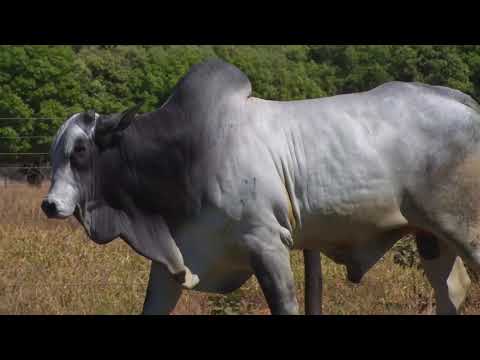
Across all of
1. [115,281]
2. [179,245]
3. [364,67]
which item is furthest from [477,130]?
[364,67]

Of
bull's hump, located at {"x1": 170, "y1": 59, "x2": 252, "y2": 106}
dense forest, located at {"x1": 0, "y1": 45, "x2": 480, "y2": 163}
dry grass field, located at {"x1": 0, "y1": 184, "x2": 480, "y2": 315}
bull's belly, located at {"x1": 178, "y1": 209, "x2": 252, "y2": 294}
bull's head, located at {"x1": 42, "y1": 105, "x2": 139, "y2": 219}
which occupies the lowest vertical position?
dense forest, located at {"x1": 0, "y1": 45, "x2": 480, "y2": 163}

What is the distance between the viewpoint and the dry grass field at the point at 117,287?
22.7 ft

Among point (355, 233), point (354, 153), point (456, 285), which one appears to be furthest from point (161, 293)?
point (456, 285)

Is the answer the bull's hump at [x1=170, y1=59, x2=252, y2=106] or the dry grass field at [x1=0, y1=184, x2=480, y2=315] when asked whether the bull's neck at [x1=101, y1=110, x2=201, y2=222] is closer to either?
the bull's hump at [x1=170, y1=59, x2=252, y2=106]

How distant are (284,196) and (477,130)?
119cm

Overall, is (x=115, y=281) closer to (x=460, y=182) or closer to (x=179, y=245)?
(x=179, y=245)

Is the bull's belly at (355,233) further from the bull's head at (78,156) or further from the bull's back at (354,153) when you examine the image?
the bull's head at (78,156)

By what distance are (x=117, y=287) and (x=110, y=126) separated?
8.61ft

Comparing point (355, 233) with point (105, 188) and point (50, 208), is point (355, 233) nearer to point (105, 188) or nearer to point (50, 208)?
point (105, 188)

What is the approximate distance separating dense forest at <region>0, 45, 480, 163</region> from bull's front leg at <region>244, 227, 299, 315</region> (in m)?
10.1

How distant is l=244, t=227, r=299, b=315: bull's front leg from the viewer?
4.69m

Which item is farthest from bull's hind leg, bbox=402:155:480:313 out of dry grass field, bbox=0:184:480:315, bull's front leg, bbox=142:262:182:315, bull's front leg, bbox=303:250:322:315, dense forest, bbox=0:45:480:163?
dense forest, bbox=0:45:480:163

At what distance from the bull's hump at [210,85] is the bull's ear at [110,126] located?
307 mm

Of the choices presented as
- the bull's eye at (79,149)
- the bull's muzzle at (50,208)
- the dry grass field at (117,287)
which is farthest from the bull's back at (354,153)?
the dry grass field at (117,287)
